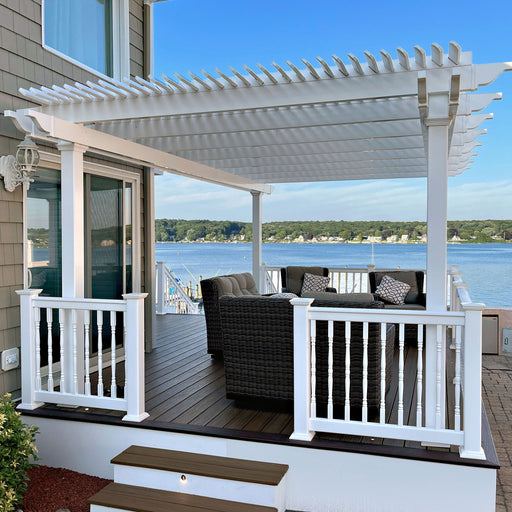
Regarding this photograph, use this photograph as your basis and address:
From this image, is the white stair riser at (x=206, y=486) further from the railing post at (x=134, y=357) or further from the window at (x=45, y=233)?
the window at (x=45, y=233)

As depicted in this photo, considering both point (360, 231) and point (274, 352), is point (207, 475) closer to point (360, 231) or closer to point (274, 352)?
point (274, 352)

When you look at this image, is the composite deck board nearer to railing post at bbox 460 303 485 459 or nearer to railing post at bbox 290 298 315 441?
railing post at bbox 290 298 315 441

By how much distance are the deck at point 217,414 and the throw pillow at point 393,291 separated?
1.47 meters

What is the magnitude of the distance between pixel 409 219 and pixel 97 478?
26615 millimetres

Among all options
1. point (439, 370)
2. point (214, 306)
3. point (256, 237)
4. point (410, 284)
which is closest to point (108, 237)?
point (214, 306)

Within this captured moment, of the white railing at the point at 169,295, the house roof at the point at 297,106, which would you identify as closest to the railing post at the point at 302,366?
the house roof at the point at 297,106

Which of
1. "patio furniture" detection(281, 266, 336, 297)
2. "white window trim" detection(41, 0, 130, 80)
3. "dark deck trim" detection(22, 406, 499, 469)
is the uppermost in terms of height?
"white window trim" detection(41, 0, 130, 80)

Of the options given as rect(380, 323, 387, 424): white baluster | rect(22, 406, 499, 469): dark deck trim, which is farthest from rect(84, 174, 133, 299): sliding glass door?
rect(380, 323, 387, 424): white baluster

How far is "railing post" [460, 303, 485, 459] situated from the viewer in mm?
3369

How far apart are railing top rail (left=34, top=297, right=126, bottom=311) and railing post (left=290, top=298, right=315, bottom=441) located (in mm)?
1386

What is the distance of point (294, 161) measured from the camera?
7.10m

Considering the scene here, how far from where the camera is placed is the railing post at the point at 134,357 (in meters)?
4.13

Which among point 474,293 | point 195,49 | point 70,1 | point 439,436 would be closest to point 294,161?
point 70,1

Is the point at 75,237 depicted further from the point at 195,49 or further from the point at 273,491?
the point at 195,49
